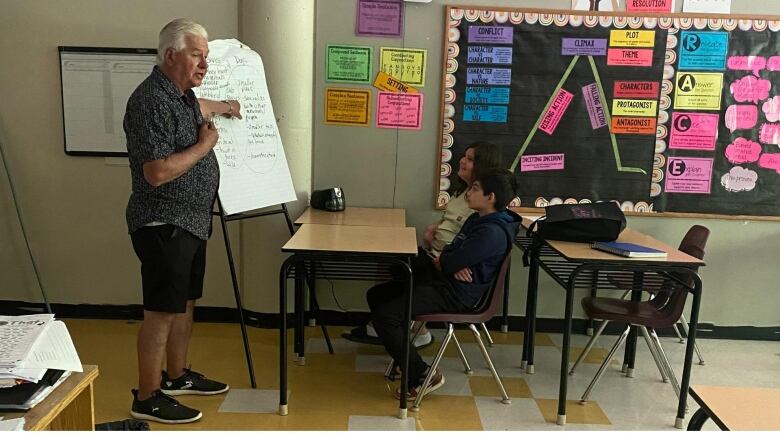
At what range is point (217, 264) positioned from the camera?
3.78 meters

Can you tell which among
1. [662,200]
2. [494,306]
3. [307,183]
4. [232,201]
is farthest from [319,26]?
[662,200]

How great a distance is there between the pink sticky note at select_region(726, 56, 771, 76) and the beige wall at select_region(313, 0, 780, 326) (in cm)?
92

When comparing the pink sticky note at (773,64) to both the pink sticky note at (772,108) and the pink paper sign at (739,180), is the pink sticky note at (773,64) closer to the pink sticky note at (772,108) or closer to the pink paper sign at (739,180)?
the pink sticky note at (772,108)

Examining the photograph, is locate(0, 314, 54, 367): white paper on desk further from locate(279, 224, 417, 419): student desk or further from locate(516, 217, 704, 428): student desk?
locate(516, 217, 704, 428): student desk

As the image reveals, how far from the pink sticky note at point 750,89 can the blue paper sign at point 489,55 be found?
4.44 ft

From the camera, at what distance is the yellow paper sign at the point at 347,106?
3.64m

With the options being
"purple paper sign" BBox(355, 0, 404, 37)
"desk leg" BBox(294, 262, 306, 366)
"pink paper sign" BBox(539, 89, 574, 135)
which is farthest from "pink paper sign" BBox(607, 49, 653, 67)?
"desk leg" BBox(294, 262, 306, 366)

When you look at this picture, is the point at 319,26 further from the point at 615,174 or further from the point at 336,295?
the point at 615,174

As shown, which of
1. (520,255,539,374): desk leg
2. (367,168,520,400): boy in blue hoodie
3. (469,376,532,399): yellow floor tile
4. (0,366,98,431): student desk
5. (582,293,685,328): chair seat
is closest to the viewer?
(0,366,98,431): student desk

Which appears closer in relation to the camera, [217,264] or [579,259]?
[579,259]

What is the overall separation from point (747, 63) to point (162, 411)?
12.0 feet

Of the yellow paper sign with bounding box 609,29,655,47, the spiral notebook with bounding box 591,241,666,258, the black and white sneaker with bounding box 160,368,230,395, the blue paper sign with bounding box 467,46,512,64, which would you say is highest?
the yellow paper sign with bounding box 609,29,655,47

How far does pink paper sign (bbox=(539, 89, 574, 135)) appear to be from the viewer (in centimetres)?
362

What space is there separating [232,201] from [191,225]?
40 centimetres
